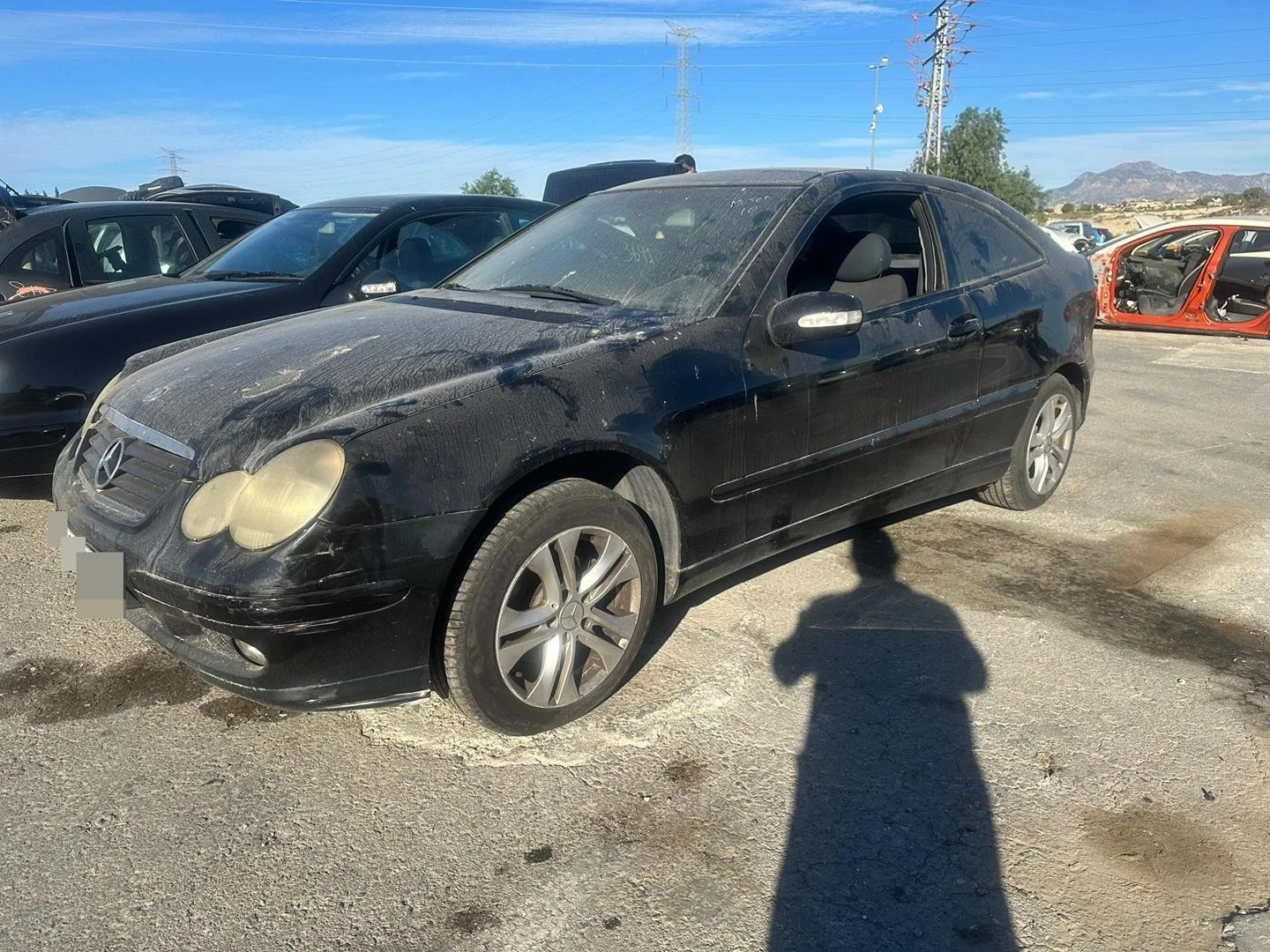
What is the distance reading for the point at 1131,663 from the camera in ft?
11.0

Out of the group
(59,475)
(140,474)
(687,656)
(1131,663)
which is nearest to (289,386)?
(140,474)

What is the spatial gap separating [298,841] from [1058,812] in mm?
1942

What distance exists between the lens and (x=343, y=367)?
2889 mm

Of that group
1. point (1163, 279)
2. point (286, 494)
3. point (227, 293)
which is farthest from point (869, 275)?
point (1163, 279)

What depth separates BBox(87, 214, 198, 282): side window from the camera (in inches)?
259

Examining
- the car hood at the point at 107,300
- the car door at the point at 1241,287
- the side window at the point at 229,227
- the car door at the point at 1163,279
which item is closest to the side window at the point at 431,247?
the car hood at the point at 107,300

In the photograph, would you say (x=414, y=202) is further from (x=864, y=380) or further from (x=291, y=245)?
(x=864, y=380)

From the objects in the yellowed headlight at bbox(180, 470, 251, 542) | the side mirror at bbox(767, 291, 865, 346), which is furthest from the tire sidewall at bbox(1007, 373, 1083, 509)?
the yellowed headlight at bbox(180, 470, 251, 542)

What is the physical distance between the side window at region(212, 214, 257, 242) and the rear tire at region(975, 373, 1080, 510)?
17.9 feet

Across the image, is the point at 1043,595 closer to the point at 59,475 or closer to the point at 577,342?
the point at 577,342

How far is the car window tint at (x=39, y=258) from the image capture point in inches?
246

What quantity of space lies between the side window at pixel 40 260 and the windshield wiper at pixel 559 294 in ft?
13.5

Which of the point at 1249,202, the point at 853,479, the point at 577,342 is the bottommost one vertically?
the point at 853,479

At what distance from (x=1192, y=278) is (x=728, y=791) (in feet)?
35.9
